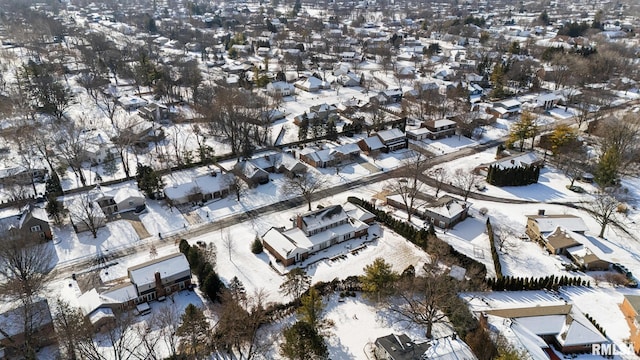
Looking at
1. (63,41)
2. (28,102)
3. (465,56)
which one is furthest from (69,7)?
(465,56)

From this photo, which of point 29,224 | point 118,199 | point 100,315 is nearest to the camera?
point 100,315

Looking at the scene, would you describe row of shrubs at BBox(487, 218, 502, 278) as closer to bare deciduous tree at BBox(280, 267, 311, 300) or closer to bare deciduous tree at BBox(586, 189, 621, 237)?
bare deciduous tree at BBox(586, 189, 621, 237)

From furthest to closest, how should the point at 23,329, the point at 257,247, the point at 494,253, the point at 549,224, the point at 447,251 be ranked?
the point at 549,224 → the point at 257,247 → the point at 494,253 → the point at 447,251 → the point at 23,329

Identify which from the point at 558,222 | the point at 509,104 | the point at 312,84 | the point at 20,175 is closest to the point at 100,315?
the point at 20,175

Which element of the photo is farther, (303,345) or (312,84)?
(312,84)

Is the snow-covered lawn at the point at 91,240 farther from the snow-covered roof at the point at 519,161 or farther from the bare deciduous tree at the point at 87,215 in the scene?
the snow-covered roof at the point at 519,161

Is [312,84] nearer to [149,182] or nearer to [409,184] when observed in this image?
[409,184]

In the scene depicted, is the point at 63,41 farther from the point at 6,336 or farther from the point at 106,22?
the point at 6,336

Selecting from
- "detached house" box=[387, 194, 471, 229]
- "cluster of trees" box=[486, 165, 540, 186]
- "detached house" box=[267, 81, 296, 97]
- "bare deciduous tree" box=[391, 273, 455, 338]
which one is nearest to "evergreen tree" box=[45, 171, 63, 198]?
"detached house" box=[387, 194, 471, 229]
